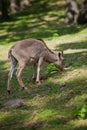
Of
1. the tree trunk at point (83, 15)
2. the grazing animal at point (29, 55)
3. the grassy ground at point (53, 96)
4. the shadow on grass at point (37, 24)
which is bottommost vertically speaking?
the shadow on grass at point (37, 24)

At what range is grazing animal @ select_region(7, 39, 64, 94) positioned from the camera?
1367 centimetres

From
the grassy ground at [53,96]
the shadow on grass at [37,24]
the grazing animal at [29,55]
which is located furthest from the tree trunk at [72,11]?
the grazing animal at [29,55]

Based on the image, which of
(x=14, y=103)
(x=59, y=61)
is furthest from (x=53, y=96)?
(x=59, y=61)

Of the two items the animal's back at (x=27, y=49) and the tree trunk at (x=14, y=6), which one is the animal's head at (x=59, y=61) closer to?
the animal's back at (x=27, y=49)

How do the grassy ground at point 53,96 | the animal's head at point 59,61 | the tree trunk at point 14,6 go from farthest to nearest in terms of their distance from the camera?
the tree trunk at point 14,6 < the animal's head at point 59,61 < the grassy ground at point 53,96

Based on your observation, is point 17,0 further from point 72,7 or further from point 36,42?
point 36,42

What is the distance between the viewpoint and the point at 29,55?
45.3 feet

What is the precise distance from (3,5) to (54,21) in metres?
5.25

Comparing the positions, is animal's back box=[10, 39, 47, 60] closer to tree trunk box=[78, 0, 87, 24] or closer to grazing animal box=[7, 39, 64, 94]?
grazing animal box=[7, 39, 64, 94]

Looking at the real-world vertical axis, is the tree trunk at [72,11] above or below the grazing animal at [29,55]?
below

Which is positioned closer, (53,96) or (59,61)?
(53,96)

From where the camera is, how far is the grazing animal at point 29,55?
44.9ft

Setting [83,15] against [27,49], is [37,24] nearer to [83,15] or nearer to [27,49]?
[83,15]

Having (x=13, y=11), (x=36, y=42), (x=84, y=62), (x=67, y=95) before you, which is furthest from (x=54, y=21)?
(x=67, y=95)
